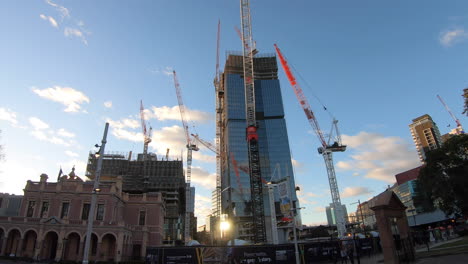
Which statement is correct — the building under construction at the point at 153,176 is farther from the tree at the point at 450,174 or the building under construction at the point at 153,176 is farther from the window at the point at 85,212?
the tree at the point at 450,174

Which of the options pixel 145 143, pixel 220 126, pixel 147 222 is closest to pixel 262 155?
pixel 220 126

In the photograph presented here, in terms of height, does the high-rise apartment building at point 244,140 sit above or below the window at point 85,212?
above

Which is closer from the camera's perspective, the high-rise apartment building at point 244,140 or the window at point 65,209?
the window at point 65,209

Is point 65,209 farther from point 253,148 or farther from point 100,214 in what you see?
point 253,148

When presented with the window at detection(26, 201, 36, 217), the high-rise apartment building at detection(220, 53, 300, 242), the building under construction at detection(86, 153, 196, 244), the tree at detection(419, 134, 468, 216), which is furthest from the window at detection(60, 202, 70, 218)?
the high-rise apartment building at detection(220, 53, 300, 242)

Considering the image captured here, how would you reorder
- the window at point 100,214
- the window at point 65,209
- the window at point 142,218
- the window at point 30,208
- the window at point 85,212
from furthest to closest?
the window at point 142,218, the window at point 100,214, the window at point 85,212, the window at point 65,209, the window at point 30,208

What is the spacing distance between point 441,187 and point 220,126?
142209 mm

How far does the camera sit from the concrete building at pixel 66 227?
43344mm

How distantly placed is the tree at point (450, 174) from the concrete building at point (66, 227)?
151 ft

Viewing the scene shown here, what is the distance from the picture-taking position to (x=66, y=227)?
145ft

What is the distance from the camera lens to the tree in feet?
127

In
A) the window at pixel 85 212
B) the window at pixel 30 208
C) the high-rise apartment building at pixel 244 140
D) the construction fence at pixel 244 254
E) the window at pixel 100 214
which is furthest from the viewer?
the high-rise apartment building at pixel 244 140

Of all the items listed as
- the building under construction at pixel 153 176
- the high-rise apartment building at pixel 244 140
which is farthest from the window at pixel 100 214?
the high-rise apartment building at pixel 244 140

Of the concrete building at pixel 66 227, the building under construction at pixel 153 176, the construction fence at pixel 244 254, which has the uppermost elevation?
the building under construction at pixel 153 176
